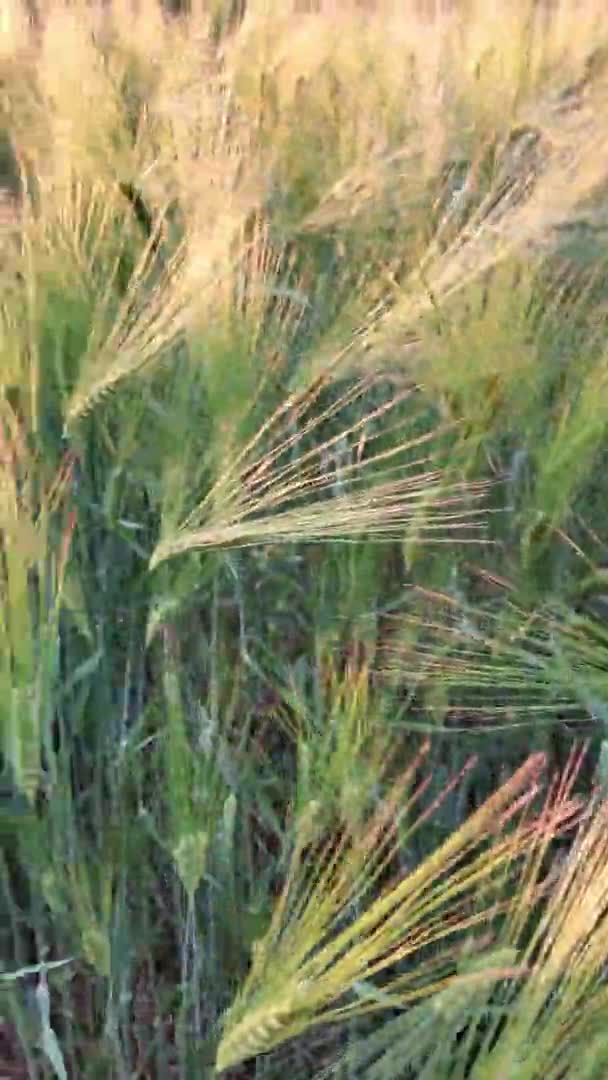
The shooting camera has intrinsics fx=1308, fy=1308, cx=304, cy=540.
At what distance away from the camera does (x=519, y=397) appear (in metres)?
0.86

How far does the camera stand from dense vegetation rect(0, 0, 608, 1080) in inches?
28.4

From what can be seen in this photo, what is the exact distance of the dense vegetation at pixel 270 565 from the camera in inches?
28.4

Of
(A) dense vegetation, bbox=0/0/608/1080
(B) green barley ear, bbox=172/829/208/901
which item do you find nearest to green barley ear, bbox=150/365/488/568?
(A) dense vegetation, bbox=0/0/608/1080

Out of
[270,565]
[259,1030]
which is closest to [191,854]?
[259,1030]

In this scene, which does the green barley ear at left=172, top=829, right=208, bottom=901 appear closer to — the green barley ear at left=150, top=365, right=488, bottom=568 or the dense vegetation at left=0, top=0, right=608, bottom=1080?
the dense vegetation at left=0, top=0, right=608, bottom=1080

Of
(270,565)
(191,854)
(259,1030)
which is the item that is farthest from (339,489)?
(259,1030)

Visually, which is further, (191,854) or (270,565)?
(270,565)

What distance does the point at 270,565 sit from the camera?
90 centimetres

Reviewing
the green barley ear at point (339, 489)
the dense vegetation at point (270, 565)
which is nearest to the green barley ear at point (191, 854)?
the dense vegetation at point (270, 565)

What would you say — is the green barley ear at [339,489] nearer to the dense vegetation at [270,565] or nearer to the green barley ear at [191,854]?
the dense vegetation at [270,565]

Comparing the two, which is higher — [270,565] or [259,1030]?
[270,565]

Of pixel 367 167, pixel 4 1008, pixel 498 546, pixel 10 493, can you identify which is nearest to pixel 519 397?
pixel 498 546

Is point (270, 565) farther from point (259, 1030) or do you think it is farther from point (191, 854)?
point (259, 1030)

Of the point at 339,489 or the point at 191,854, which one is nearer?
the point at 191,854
